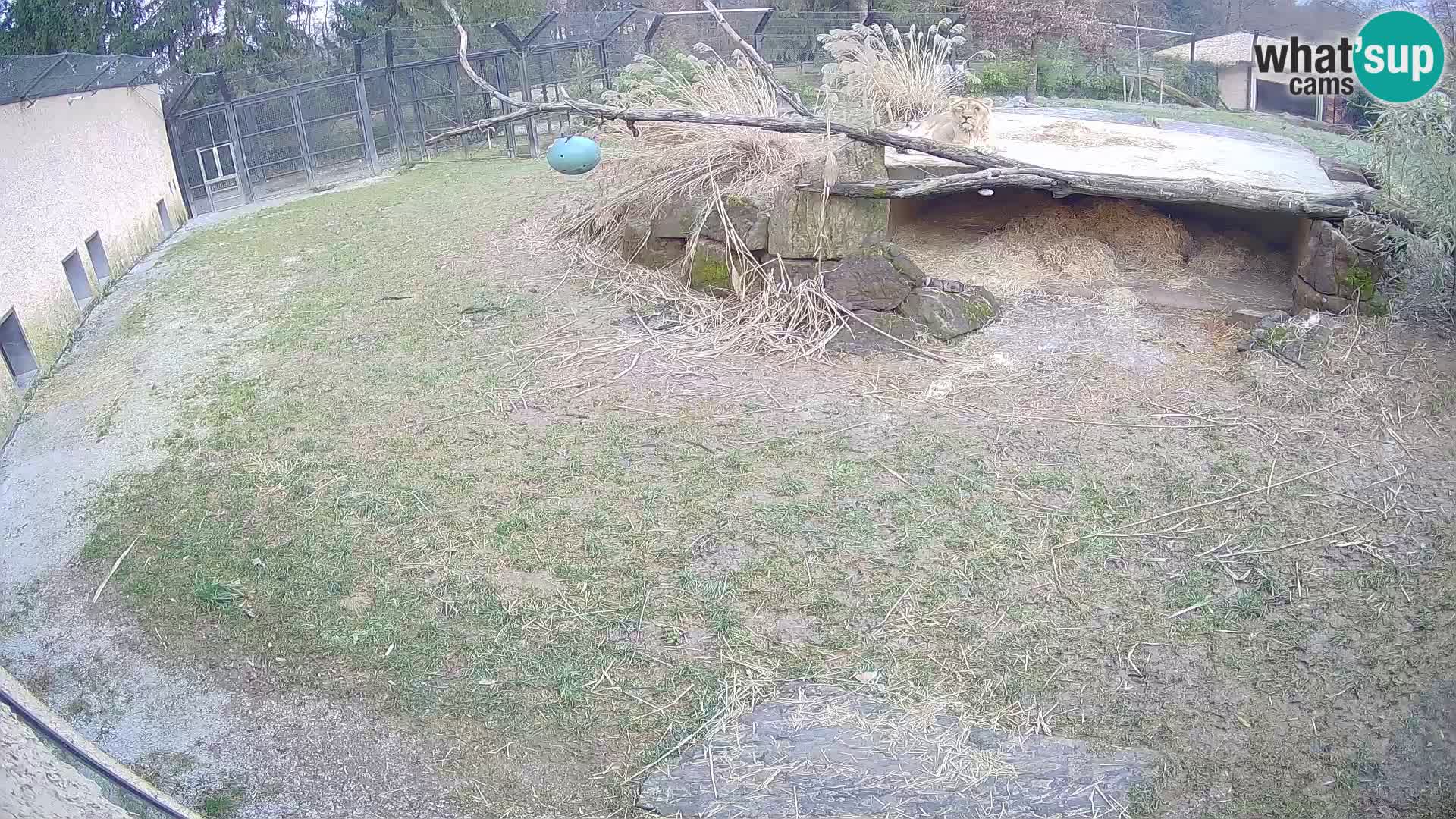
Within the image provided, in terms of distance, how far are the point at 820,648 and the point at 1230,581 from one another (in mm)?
1587

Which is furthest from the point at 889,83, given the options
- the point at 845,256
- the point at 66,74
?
the point at 66,74

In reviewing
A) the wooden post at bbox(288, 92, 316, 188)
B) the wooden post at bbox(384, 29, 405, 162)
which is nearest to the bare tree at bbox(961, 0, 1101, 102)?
the wooden post at bbox(384, 29, 405, 162)

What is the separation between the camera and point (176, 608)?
13.0 feet

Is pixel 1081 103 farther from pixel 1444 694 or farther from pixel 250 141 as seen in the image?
pixel 1444 694

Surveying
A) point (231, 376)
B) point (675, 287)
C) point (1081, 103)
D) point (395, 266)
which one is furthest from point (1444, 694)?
point (1081, 103)

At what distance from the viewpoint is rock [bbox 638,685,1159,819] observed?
9.67ft

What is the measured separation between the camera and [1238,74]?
24297 millimetres

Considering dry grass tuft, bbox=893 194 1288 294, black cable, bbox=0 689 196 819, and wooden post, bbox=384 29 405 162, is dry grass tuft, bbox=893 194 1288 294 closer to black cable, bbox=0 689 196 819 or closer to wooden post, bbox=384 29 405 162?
black cable, bbox=0 689 196 819

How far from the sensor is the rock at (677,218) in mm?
6840

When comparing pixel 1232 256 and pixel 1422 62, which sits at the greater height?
pixel 1422 62

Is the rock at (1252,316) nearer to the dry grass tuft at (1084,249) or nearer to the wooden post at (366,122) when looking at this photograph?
the dry grass tuft at (1084,249)

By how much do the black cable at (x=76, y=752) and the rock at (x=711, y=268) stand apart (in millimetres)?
5032

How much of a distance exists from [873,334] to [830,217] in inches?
35.1

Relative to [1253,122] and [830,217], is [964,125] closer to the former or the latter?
[830,217]
